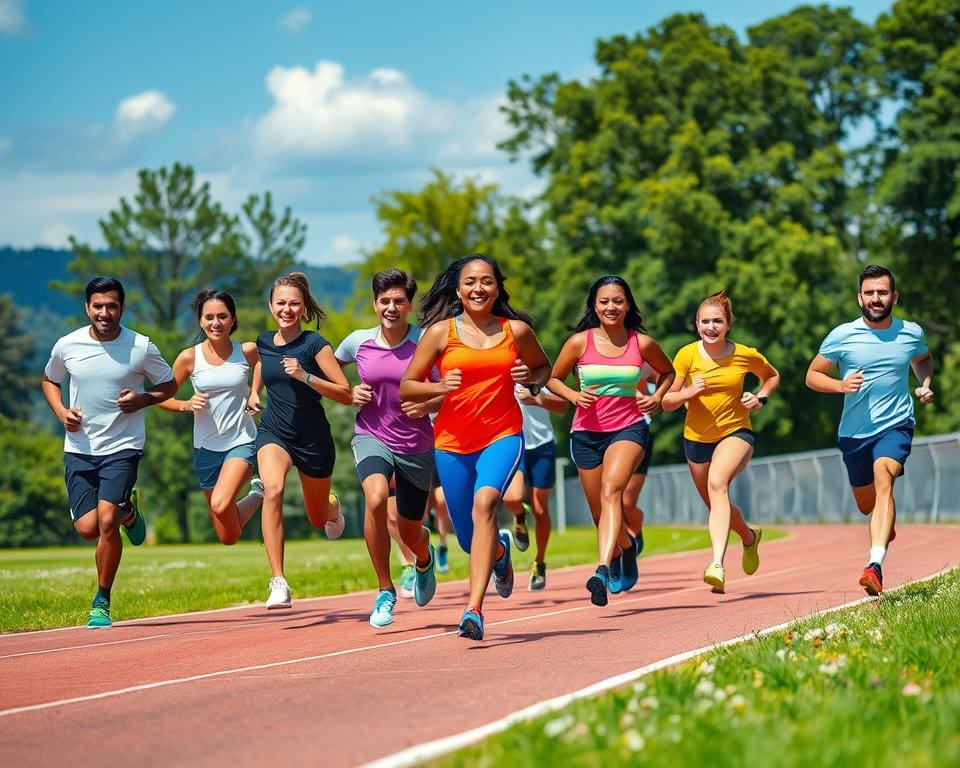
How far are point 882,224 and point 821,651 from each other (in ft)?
127

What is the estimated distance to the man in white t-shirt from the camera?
11.5 metres

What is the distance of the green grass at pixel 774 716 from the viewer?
466cm

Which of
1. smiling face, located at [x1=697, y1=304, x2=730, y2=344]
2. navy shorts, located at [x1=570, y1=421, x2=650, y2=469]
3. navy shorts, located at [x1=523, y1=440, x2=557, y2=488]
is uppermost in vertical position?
smiling face, located at [x1=697, y1=304, x2=730, y2=344]

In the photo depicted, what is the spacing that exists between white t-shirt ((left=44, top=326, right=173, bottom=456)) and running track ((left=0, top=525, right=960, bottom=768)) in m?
1.45

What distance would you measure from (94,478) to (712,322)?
4.99 meters

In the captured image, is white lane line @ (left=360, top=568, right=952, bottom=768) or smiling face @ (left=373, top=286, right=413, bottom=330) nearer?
white lane line @ (left=360, top=568, right=952, bottom=768)

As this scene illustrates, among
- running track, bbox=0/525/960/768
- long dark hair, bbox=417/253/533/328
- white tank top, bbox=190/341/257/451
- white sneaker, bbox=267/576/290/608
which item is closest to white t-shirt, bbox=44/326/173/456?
white tank top, bbox=190/341/257/451

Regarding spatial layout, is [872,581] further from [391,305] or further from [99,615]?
[99,615]

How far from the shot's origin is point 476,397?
30.1 ft

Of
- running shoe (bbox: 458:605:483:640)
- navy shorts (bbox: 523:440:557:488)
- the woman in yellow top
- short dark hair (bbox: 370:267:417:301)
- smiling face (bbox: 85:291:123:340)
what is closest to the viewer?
running shoe (bbox: 458:605:483:640)

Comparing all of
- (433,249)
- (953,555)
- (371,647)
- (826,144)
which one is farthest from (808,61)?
(371,647)

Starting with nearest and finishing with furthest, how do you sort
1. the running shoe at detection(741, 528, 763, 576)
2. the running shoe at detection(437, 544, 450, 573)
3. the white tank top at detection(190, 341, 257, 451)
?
1. the white tank top at detection(190, 341, 257, 451)
2. the running shoe at detection(741, 528, 763, 576)
3. the running shoe at detection(437, 544, 450, 573)

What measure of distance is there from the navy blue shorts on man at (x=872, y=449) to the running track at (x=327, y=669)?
941 mm

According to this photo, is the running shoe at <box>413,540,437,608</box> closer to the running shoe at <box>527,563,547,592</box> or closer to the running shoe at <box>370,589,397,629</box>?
the running shoe at <box>370,589,397,629</box>
